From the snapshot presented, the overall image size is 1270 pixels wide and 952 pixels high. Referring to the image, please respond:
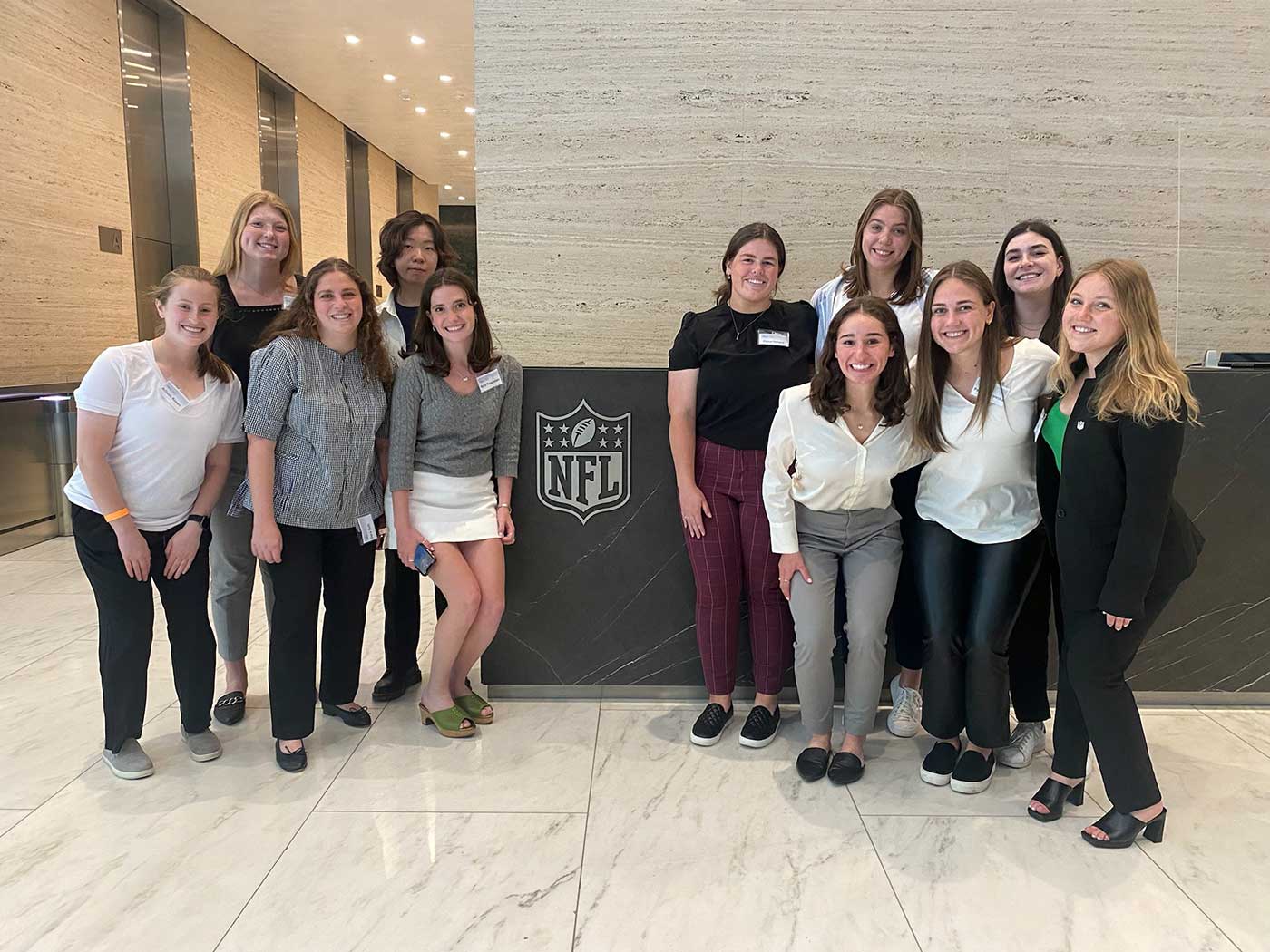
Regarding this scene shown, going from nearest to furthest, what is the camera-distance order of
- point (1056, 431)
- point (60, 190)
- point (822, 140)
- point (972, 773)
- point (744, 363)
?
1. point (1056, 431)
2. point (972, 773)
3. point (744, 363)
4. point (822, 140)
5. point (60, 190)

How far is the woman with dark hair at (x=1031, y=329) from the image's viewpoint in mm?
2621

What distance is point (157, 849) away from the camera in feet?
7.34

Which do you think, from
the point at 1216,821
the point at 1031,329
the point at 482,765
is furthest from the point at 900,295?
the point at 482,765

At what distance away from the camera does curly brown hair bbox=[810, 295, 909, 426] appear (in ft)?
8.34

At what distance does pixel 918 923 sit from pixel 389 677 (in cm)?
205

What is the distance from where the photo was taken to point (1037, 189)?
13.1 ft

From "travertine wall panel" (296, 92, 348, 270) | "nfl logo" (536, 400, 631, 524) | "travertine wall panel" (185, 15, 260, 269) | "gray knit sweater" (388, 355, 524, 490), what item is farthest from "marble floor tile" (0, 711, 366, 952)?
"travertine wall panel" (296, 92, 348, 270)

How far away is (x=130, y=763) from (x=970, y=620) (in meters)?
2.50

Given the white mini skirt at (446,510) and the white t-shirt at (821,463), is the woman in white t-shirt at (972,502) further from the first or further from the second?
the white mini skirt at (446,510)

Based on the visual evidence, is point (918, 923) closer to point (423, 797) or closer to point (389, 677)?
point (423, 797)

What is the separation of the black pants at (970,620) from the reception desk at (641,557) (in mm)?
764

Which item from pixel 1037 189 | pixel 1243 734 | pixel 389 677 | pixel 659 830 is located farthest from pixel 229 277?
pixel 1243 734

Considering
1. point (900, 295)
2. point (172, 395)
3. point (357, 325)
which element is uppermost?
point (900, 295)

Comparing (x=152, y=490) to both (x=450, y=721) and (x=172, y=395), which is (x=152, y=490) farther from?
(x=450, y=721)
